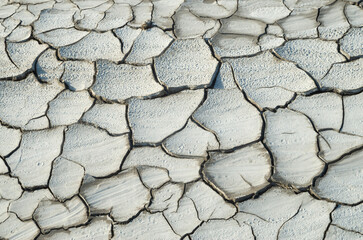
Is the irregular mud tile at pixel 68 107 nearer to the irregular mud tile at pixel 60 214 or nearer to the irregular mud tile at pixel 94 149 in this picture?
the irregular mud tile at pixel 94 149

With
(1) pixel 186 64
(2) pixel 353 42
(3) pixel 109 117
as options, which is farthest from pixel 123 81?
(2) pixel 353 42

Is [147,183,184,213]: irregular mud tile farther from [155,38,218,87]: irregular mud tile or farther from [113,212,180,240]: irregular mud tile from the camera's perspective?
[155,38,218,87]: irregular mud tile

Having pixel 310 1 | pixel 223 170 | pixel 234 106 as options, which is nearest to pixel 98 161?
pixel 223 170

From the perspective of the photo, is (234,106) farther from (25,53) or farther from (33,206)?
(25,53)

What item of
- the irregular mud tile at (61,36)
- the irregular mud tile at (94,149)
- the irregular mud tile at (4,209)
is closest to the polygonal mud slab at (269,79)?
→ the irregular mud tile at (94,149)

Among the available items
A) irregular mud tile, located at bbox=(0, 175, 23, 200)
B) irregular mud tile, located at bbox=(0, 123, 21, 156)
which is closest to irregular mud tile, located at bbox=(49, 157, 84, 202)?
irregular mud tile, located at bbox=(0, 175, 23, 200)

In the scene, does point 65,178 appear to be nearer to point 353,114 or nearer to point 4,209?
point 4,209

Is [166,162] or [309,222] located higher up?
[166,162]
